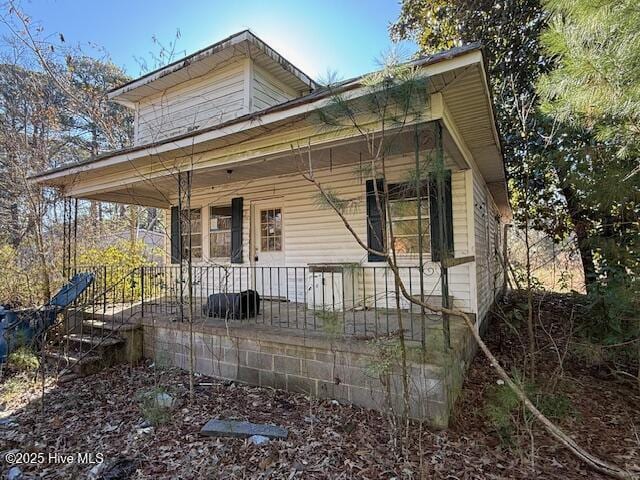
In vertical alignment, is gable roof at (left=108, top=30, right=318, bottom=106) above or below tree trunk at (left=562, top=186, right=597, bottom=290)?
above

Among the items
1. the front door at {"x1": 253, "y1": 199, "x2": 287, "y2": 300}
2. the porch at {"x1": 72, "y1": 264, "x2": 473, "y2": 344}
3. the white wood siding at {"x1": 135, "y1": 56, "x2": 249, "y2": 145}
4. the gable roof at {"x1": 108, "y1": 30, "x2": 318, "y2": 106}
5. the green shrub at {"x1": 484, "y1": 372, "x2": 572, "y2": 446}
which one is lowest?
the green shrub at {"x1": 484, "y1": 372, "x2": 572, "y2": 446}

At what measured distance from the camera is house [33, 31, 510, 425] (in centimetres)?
338

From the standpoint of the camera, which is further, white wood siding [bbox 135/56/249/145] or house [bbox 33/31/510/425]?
white wood siding [bbox 135/56/249/145]

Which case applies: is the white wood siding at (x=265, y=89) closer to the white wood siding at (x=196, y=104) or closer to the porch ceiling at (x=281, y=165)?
the white wood siding at (x=196, y=104)

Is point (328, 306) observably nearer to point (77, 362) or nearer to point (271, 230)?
point (271, 230)

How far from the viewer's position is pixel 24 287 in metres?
7.11

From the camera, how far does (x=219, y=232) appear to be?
7.66 m

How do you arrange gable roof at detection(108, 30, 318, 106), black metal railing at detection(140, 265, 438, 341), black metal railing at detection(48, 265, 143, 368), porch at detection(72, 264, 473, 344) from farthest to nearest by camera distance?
1. gable roof at detection(108, 30, 318, 106)
2. black metal railing at detection(48, 265, 143, 368)
3. black metal railing at detection(140, 265, 438, 341)
4. porch at detection(72, 264, 473, 344)

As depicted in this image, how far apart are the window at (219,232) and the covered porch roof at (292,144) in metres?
0.66

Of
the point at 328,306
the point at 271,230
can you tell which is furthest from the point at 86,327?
the point at 328,306

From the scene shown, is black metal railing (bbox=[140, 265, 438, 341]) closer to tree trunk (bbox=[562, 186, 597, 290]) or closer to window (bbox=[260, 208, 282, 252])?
window (bbox=[260, 208, 282, 252])

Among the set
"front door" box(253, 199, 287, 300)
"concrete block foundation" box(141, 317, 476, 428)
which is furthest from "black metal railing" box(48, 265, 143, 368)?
"front door" box(253, 199, 287, 300)

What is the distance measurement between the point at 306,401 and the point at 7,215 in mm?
10258

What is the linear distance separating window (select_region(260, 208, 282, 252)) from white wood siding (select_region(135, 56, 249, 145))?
6.95 ft
